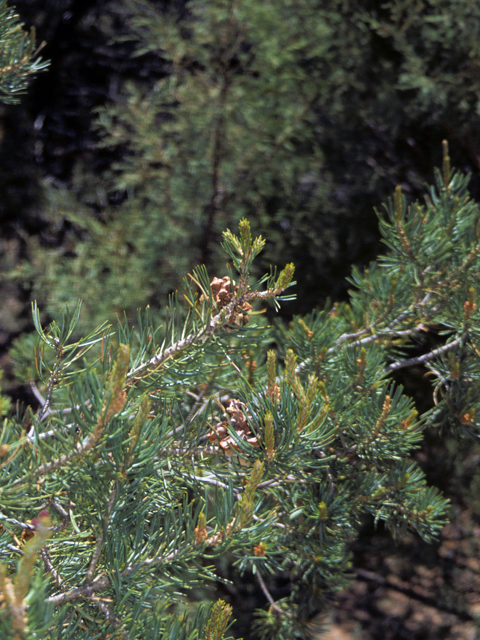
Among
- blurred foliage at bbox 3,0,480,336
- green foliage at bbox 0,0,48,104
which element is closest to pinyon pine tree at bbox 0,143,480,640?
green foliage at bbox 0,0,48,104

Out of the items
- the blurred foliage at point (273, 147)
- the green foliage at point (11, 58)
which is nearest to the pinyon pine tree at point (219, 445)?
the green foliage at point (11, 58)

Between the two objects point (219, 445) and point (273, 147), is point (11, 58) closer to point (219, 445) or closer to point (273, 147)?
point (219, 445)

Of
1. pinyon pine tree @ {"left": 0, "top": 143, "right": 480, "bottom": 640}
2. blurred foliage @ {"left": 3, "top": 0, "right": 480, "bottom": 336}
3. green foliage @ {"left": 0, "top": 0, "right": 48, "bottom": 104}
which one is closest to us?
pinyon pine tree @ {"left": 0, "top": 143, "right": 480, "bottom": 640}

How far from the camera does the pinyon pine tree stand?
275mm

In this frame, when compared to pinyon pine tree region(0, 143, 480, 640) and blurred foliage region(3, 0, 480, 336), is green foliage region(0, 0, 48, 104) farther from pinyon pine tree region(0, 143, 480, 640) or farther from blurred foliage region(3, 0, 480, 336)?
blurred foliage region(3, 0, 480, 336)

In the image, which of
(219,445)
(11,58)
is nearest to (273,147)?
(11,58)

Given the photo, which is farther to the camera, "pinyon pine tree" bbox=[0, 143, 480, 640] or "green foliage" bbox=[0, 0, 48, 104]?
"green foliage" bbox=[0, 0, 48, 104]

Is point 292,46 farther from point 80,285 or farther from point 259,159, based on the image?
point 80,285

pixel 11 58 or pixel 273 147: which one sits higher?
pixel 11 58

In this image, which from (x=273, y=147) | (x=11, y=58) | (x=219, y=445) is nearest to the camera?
(x=219, y=445)

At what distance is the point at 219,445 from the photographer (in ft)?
1.24

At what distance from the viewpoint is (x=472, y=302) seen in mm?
424

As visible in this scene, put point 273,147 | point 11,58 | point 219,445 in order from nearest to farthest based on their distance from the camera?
1. point 219,445
2. point 11,58
3. point 273,147

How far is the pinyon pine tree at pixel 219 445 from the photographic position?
275 mm
